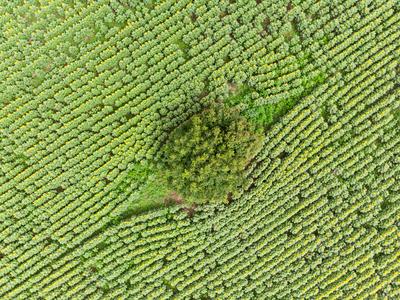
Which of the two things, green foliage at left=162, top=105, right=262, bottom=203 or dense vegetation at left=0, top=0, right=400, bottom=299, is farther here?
dense vegetation at left=0, top=0, right=400, bottom=299

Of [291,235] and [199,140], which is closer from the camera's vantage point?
[199,140]

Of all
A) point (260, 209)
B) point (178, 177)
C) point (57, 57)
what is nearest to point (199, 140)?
point (178, 177)

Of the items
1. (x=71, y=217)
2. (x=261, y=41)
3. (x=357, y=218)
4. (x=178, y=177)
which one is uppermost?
(x=261, y=41)

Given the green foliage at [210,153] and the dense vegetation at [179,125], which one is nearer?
the green foliage at [210,153]

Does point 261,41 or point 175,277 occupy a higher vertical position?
point 261,41

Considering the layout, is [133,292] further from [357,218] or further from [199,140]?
[357,218]
